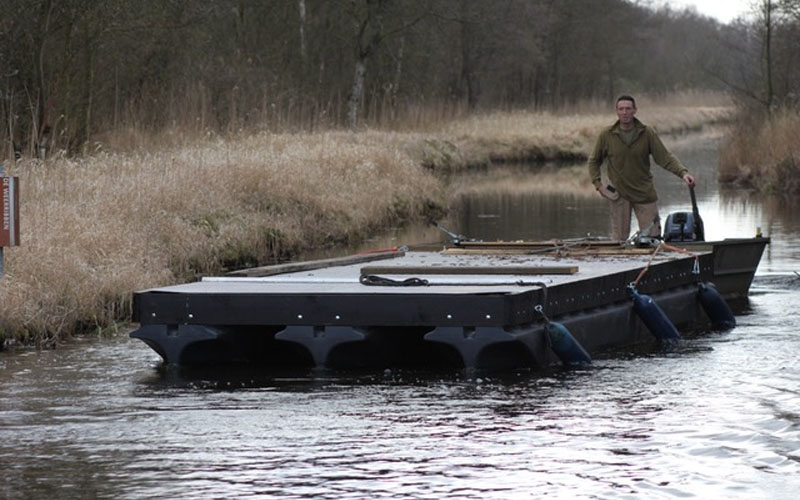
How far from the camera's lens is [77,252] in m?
14.9

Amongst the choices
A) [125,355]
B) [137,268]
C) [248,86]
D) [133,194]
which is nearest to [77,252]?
[137,268]

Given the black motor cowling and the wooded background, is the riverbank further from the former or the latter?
the black motor cowling

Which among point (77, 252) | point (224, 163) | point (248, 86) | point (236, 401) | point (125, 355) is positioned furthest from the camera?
point (248, 86)

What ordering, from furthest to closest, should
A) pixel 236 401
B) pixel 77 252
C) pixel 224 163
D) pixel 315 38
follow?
1. pixel 315 38
2. pixel 224 163
3. pixel 77 252
4. pixel 236 401

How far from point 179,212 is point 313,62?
23659 mm

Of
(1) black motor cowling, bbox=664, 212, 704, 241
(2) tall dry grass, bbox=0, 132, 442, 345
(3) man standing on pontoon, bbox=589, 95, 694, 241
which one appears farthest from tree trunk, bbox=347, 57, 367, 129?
(3) man standing on pontoon, bbox=589, 95, 694, 241

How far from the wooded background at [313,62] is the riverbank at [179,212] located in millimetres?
1525

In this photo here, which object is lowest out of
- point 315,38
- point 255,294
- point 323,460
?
point 323,460

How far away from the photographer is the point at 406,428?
31.0ft

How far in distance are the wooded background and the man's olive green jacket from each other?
23.8ft

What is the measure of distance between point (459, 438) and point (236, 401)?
193cm

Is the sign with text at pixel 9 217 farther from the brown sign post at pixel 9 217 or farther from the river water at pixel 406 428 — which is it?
the river water at pixel 406 428

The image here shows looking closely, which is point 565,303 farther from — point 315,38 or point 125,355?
point 315,38

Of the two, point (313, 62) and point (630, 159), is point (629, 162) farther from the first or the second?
point (313, 62)
